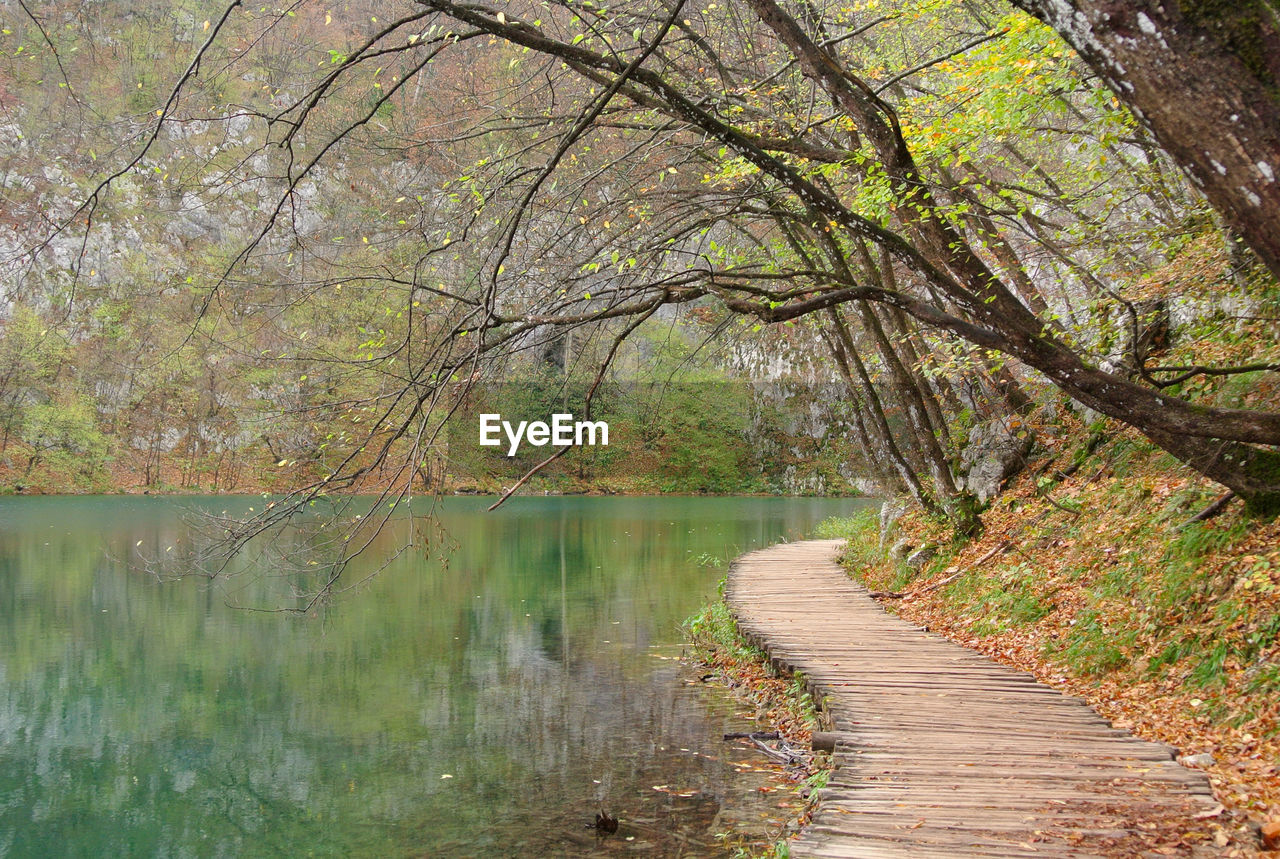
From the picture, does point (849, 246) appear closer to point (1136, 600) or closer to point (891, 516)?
point (891, 516)

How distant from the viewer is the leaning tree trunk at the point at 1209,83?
2.42 metres

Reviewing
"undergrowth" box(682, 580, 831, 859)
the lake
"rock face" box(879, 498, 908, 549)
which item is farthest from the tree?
"undergrowth" box(682, 580, 831, 859)

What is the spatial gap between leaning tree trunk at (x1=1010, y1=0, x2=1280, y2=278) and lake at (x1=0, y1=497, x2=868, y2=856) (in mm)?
2797

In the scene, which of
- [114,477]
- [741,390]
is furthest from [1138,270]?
[114,477]

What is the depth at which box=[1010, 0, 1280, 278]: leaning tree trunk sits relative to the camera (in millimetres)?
2424

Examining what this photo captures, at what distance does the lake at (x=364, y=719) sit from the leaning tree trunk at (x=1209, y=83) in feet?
9.18

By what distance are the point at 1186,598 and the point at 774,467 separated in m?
35.2

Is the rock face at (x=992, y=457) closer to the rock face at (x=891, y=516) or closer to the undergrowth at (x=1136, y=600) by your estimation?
the undergrowth at (x=1136, y=600)

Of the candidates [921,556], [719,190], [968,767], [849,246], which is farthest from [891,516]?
[968,767]

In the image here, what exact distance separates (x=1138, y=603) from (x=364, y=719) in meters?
6.29

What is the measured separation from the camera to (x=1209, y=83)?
2.46 metres

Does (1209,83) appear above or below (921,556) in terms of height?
above

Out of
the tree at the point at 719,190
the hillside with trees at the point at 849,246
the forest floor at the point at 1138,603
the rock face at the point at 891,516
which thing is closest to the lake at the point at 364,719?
the hillside with trees at the point at 849,246

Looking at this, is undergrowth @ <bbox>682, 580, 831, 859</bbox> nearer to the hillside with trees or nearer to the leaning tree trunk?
the hillside with trees
